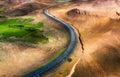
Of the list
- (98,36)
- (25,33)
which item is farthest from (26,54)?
(98,36)

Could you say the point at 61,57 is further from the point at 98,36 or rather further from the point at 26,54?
the point at 98,36

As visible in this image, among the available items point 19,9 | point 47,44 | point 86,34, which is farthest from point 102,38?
point 19,9

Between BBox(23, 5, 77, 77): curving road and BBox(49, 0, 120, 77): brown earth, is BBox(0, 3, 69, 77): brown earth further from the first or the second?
BBox(49, 0, 120, 77): brown earth

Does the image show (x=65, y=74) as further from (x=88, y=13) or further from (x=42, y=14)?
(x=42, y=14)

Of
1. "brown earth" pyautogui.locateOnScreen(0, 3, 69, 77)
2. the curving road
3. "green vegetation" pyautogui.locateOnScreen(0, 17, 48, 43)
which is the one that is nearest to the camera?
the curving road

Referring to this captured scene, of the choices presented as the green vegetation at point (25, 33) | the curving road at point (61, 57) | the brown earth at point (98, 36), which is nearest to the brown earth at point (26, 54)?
the curving road at point (61, 57)

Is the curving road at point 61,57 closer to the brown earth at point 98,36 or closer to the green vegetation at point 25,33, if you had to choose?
the brown earth at point 98,36

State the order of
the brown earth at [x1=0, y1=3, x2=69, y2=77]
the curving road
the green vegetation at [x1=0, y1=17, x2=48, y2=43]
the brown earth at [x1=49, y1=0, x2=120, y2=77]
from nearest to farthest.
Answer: the curving road
the brown earth at [x1=0, y1=3, x2=69, y2=77]
the brown earth at [x1=49, y1=0, x2=120, y2=77]
the green vegetation at [x1=0, y1=17, x2=48, y2=43]

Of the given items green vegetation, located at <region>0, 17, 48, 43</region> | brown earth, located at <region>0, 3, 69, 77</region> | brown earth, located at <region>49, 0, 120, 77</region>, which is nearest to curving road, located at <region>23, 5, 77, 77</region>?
brown earth, located at <region>0, 3, 69, 77</region>

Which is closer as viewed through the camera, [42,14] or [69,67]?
[69,67]
